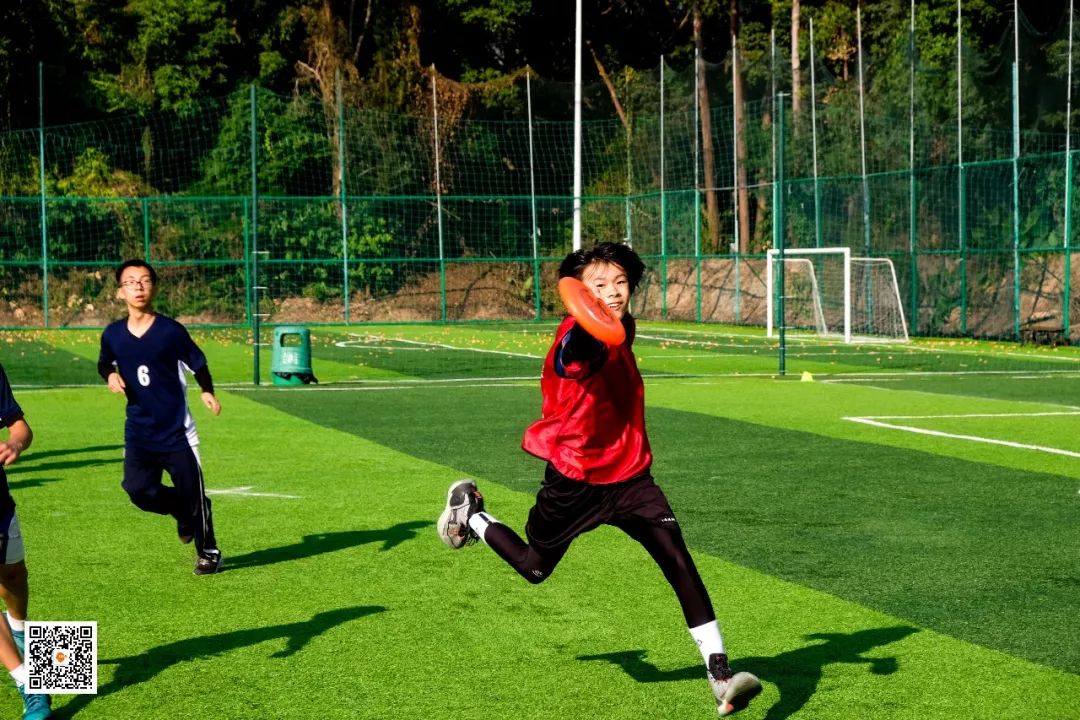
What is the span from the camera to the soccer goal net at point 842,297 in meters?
32.4

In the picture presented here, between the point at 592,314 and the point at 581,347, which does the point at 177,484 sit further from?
the point at 592,314

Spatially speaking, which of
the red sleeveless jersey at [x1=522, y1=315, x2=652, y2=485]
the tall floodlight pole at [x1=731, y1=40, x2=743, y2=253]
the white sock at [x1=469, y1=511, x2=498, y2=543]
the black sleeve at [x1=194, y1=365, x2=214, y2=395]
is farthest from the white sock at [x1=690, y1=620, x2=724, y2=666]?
the tall floodlight pole at [x1=731, y1=40, x2=743, y2=253]

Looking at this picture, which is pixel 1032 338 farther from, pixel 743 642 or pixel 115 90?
pixel 115 90

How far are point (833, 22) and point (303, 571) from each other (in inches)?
1750

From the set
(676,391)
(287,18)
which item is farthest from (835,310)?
(287,18)

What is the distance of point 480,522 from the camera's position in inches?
278

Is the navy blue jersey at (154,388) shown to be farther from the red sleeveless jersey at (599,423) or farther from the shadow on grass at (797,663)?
the red sleeveless jersey at (599,423)

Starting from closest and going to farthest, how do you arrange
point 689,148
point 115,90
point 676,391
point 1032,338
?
point 676,391 → point 1032,338 → point 689,148 → point 115,90

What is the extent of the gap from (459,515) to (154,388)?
239cm

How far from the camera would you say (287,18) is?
2004 inches

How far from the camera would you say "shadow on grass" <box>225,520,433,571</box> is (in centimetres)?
913

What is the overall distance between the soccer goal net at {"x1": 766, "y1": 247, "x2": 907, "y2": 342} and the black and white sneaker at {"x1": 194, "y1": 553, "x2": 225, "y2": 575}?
23.2 metres

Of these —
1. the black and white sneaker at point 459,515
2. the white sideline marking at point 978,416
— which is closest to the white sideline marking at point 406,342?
the white sideline marking at point 978,416

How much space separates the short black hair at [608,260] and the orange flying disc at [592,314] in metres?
0.37
